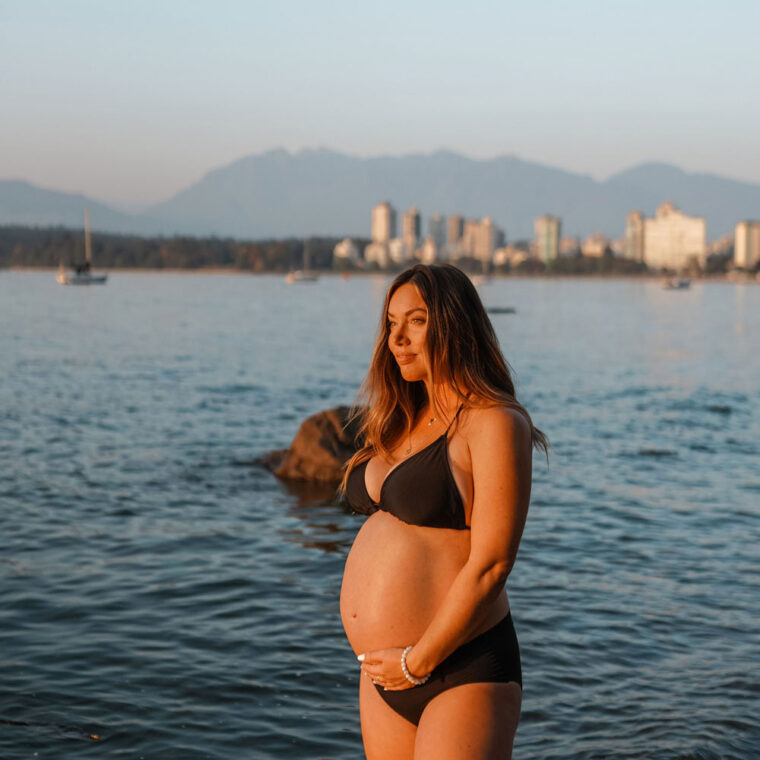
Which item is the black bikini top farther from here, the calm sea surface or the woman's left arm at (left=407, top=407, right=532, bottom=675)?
the calm sea surface

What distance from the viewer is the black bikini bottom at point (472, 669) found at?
3.32m

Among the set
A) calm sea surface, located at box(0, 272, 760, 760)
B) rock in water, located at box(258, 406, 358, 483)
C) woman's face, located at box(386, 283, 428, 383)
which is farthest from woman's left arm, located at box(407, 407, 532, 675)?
rock in water, located at box(258, 406, 358, 483)

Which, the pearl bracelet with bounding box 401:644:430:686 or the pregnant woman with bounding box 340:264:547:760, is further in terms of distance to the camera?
the pearl bracelet with bounding box 401:644:430:686

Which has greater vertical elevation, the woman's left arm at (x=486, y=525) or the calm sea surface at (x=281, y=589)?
the woman's left arm at (x=486, y=525)

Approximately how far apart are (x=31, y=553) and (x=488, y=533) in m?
9.46

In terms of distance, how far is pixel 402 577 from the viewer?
3.51 meters

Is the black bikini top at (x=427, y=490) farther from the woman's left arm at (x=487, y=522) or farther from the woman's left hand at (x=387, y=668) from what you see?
the woman's left hand at (x=387, y=668)

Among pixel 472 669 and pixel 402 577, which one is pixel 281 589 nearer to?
pixel 402 577

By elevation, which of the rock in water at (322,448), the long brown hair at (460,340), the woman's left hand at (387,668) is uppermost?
the long brown hair at (460,340)

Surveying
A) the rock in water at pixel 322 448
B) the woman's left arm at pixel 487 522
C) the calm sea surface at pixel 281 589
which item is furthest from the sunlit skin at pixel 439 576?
the rock in water at pixel 322 448

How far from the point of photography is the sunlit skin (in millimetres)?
3182

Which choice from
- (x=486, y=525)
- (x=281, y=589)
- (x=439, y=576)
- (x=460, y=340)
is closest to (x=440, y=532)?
(x=439, y=576)

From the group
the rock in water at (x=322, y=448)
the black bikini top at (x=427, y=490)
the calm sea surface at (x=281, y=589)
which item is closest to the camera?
the black bikini top at (x=427, y=490)

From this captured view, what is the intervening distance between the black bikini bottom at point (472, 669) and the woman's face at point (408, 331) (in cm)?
93
